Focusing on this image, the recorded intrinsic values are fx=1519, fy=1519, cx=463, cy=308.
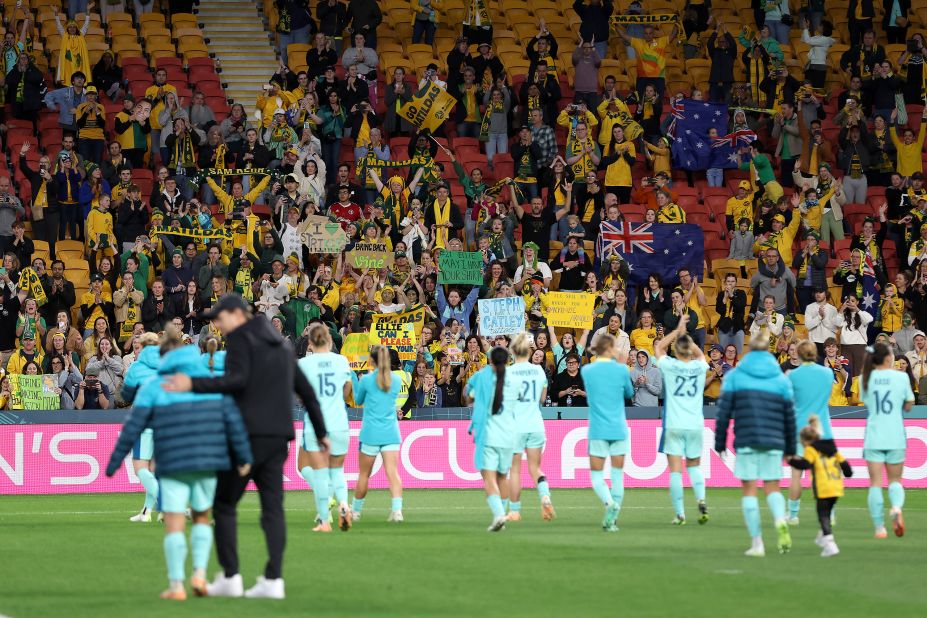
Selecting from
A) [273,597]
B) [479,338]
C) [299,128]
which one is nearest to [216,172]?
[299,128]

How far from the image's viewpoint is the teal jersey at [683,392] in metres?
17.5

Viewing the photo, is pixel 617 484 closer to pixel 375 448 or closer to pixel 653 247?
pixel 375 448

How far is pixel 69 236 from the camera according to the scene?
1088 inches

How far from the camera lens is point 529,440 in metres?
17.5

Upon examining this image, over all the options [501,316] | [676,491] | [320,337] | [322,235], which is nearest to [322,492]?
[320,337]

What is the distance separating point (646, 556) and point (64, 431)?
11.9 m

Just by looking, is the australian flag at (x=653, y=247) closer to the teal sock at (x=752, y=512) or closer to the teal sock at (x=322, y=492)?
the teal sock at (x=322, y=492)

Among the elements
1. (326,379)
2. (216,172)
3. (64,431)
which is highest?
(216,172)

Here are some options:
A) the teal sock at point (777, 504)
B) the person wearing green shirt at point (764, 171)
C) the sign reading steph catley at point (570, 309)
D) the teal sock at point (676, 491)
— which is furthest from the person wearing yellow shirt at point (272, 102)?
the teal sock at point (777, 504)

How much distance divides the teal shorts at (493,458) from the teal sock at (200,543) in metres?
6.21

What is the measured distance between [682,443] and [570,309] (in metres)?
7.44

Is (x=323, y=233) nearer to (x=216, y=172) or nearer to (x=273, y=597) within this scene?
(x=216, y=172)

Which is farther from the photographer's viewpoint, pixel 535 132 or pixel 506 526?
pixel 535 132

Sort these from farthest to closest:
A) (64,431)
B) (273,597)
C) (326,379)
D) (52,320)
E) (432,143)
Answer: (432,143) → (52,320) → (64,431) → (326,379) → (273,597)
